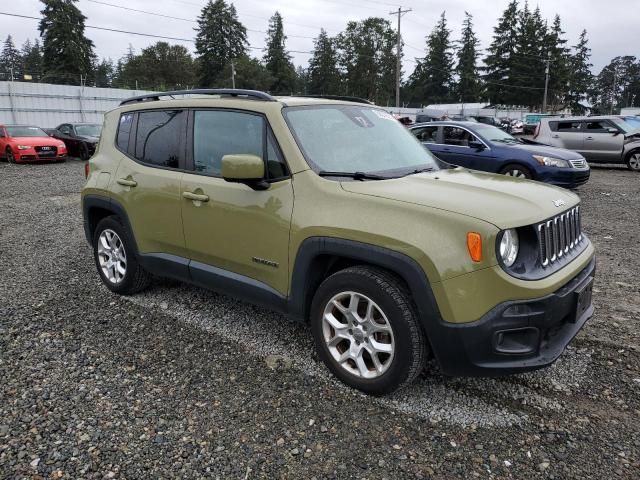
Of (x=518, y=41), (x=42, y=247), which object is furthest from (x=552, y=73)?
(x=42, y=247)

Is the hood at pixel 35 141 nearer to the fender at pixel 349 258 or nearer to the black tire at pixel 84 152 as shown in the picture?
the black tire at pixel 84 152

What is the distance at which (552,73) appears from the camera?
7406 cm

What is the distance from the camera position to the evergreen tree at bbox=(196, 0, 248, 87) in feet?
263

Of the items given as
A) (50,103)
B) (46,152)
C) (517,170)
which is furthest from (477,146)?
(50,103)

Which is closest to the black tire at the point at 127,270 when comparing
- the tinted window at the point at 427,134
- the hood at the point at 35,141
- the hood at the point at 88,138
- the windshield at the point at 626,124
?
the tinted window at the point at 427,134

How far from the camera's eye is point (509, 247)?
105 inches

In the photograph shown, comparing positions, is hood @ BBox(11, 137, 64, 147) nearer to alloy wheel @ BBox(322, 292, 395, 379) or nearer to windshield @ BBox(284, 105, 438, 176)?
windshield @ BBox(284, 105, 438, 176)

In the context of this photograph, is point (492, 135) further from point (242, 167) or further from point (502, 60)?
point (502, 60)

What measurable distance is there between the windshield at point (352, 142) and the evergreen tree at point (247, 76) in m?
69.7

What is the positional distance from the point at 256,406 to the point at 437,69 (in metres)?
93.9

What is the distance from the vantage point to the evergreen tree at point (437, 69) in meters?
88.7

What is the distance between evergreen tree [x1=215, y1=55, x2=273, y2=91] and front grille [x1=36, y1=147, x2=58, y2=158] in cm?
5560

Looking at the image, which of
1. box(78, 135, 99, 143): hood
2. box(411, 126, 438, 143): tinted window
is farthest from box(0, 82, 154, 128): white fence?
box(411, 126, 438, 143): tinted window

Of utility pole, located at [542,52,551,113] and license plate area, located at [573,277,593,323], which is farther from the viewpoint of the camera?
utility pole, located at [542,52,551,113]
